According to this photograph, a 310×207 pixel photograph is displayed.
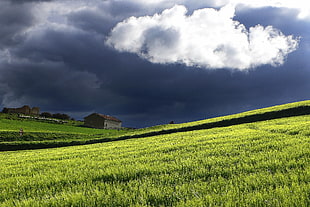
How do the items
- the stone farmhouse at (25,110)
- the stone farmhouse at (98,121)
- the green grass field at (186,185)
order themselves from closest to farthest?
1. the green grass field at (186,185)
2. the stone farmhouse at (98,121)
3. the stone farmhouse at (25,110)

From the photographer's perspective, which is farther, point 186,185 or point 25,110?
point 25,110

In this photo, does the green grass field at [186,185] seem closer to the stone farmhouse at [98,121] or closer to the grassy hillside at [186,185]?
the grassy hillside at [186,185]

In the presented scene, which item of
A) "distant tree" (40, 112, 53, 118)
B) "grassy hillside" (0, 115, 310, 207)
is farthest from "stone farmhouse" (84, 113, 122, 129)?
"grassy hillside" (0, 115, 310, 207)

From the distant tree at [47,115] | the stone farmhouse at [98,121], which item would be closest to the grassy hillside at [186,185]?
the stone farmhouse at [98,121]

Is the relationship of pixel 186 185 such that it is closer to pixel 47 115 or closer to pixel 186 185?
pixel 186 185

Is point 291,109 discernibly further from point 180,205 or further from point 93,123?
point 93,123

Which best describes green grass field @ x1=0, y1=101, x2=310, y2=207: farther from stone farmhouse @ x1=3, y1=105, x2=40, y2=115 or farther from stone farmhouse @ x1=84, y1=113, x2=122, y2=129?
stone farmhouse @ x1=3, y1=105, x2=40, y2=115

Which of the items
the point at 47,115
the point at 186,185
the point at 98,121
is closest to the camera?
the point at 186,185

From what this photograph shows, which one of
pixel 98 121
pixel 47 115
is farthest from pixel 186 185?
pixel 47 115

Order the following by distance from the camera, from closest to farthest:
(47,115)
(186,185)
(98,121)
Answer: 1. (186,185)
2. (98,121)
3. (47,115)

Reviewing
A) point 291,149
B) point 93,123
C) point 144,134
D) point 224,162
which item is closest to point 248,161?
point 224,162

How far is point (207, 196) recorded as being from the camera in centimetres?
436

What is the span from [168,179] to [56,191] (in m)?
2.93

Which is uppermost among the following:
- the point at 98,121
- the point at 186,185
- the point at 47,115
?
the point at 47,115
